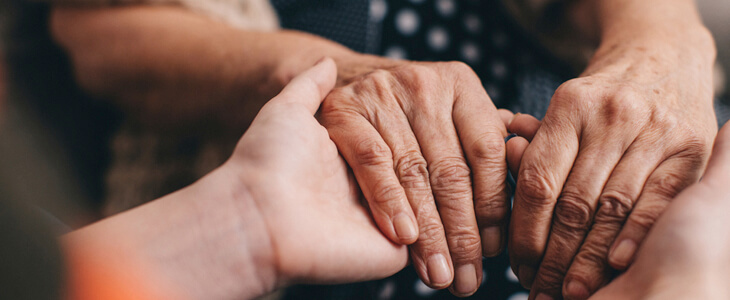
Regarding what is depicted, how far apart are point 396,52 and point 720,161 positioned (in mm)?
616

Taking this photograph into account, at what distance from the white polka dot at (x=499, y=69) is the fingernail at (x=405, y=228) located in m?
0.54

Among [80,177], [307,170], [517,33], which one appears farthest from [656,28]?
[80,177]

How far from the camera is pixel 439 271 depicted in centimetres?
53

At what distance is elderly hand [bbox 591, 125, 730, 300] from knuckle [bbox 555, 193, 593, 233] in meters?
0.07

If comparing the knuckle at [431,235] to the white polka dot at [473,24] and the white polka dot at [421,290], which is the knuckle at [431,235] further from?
the white polka dot at [473,24]

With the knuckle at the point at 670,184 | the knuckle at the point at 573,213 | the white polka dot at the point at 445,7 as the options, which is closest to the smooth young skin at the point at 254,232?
the knuckle at the point at 573,213

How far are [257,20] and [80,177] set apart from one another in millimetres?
519

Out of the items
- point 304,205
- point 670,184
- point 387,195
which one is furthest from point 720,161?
point 304,205

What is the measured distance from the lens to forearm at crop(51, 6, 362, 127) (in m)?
0.81

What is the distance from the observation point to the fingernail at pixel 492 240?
0.56 meters

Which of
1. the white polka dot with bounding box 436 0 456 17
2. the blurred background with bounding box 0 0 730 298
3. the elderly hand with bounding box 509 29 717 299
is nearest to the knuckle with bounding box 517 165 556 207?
the elderly hand with bounding box 509 29 717 299

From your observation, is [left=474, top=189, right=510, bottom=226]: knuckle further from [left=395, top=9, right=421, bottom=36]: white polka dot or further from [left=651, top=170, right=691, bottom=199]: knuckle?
[left=395, top=9, right=421, bottom=36]: white polka dot

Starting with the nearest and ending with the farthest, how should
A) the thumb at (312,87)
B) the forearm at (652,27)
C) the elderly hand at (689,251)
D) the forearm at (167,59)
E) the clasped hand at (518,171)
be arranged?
the elderly hand at (689,251) < the clasped hand at (518,171) < the thumb at (312,87) < the forearm at (652,27) < the forearm at (167,59)

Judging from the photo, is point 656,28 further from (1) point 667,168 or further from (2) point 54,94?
(2) point 54,94
